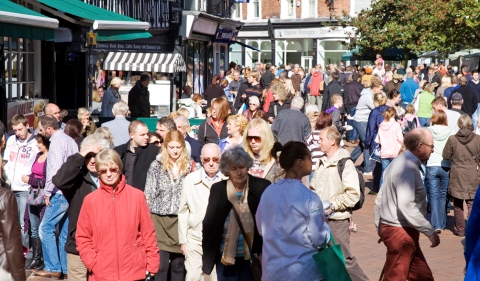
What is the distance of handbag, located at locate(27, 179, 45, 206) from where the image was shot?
9.84 metres

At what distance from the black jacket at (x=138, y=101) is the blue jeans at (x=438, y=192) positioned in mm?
7791

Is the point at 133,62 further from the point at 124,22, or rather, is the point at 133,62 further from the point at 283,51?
the point at 283,51

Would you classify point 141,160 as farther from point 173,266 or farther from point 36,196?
point 36,196

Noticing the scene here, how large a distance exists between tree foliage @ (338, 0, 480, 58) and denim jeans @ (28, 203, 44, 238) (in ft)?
68.9

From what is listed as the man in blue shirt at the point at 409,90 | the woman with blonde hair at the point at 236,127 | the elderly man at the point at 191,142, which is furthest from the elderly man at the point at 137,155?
the man in blue shirt at the point at 409,90

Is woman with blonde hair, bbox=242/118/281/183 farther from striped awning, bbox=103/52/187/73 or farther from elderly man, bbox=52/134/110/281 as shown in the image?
striped awning, bbox=103/52/187/73

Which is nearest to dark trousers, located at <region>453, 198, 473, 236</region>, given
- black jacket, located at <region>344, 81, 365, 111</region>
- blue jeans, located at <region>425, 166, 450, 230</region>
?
blue jeans, located at <region>425, 166, 450, 230</region>

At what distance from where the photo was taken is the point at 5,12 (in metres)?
11.8

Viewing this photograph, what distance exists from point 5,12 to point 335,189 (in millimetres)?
5886

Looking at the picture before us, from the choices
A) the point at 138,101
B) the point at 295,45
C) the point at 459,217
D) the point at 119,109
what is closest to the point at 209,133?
the point at 119,109

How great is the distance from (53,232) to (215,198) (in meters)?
3.42

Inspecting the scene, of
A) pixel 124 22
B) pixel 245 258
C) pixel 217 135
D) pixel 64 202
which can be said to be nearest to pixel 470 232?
pixel 245 258

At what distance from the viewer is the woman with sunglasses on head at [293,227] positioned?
583 centimetres

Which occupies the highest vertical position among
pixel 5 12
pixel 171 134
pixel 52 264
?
pixel 5 12
